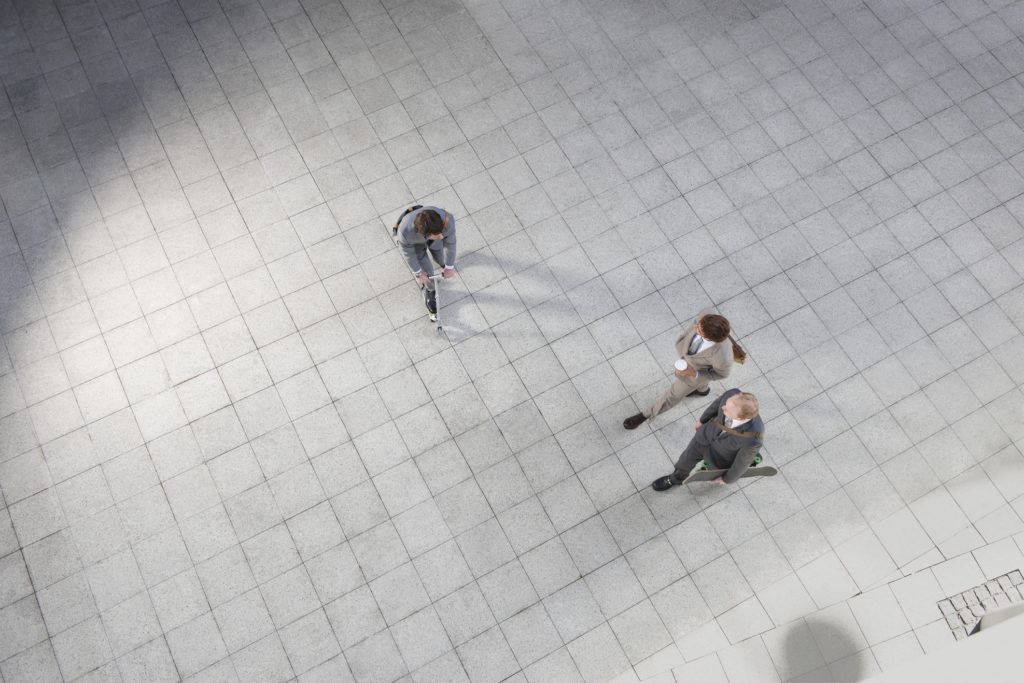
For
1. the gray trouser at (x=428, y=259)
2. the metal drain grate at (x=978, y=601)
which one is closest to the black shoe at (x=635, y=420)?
the gray trouser at (x=428, y=259)

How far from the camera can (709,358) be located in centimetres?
434

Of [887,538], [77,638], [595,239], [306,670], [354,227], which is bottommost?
[887,538]

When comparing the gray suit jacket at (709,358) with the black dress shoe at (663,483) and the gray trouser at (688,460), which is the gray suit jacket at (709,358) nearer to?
the gray trouser at (688,460)

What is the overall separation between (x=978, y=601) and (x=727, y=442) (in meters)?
2.20

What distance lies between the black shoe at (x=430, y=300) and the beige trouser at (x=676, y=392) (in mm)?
1851

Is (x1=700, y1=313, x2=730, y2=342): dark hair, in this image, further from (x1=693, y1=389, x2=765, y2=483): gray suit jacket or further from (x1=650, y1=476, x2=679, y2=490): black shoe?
(x1=650, y1=476, x2=679, y2=490): black shoe

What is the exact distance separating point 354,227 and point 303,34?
2238mm

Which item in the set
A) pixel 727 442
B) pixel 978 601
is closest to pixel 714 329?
pixel 727 442

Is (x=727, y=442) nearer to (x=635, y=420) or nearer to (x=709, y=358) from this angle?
(x=709, y=358)

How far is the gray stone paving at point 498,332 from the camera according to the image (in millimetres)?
4711

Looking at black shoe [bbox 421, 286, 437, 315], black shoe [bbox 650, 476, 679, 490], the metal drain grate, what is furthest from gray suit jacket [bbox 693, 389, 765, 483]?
black shoe [bbox 421, 286, 437, 315]

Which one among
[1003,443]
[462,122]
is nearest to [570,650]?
[1003,443]

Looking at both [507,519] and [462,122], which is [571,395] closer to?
[507,519]

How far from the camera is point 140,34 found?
6.44 meters
